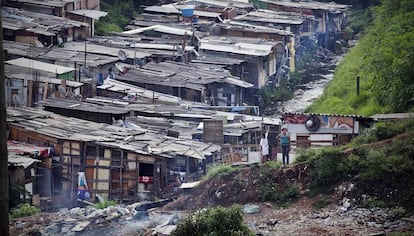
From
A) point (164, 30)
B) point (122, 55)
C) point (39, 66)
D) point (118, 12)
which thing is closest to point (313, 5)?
point (118, 12)

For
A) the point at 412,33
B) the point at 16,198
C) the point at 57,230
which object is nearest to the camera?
the point at 57,230

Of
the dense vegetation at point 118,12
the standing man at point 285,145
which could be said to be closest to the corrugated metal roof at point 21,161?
the standing man at point 285,145

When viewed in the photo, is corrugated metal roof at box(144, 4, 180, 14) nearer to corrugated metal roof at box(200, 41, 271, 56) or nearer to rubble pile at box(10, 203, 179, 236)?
corrugated metal roof at box(200, 41, 271, 56)

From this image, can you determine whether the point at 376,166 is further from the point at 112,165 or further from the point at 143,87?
the point at 143,87

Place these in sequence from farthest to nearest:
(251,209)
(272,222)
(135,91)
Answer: (135,91), (251,209), (272,222)

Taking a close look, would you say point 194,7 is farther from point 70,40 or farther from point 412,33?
point 412,33

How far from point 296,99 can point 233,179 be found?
1468cm

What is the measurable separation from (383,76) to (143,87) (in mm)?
7125

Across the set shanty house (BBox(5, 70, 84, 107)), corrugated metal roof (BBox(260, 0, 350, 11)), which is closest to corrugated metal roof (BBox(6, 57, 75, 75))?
shanty house (BBox(5, 70, 84, 107))

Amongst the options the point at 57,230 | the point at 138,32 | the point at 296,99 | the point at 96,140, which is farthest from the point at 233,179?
the point at 138,32

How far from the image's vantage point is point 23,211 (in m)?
12.9

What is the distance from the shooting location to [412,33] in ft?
67.3

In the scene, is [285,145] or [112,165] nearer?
[285,145]

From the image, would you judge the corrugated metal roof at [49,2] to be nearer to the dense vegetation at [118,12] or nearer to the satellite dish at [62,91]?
the dense vegetation at [118,12]
